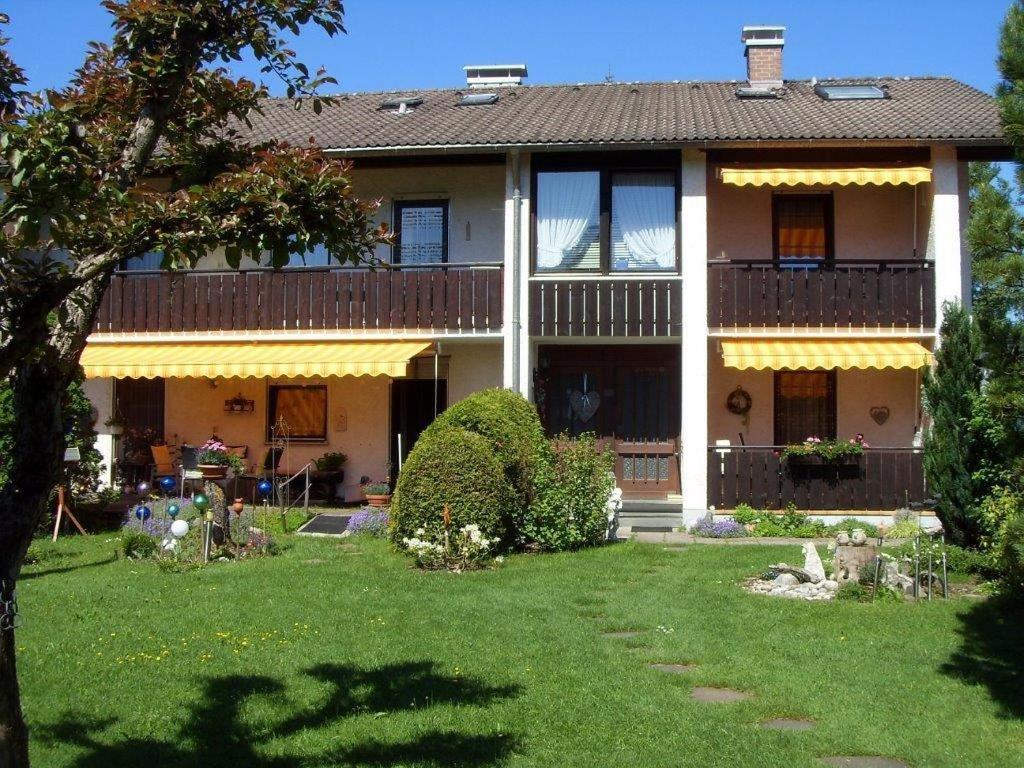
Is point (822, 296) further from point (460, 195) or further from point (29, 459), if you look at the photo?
point (29, 459)

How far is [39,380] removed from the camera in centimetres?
512

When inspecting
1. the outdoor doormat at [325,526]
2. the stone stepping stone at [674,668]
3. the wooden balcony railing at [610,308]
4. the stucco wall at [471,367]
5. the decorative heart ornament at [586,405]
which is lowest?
the stone stepping stone at [674,668]

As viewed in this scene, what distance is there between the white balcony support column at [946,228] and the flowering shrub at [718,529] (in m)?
4.89

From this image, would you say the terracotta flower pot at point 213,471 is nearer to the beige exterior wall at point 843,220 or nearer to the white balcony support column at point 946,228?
the beige exterior wall at point 843,220

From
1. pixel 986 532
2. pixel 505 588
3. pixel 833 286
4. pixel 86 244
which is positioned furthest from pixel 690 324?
pixel 86 244

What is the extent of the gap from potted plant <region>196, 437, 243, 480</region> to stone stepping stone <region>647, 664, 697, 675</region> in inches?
427

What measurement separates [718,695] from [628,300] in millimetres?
10716

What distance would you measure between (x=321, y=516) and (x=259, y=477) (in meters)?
2.34

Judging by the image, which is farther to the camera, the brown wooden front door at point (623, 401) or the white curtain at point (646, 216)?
the brown wooden front door at point (623, 401)

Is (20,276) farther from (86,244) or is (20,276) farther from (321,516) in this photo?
(321,516)

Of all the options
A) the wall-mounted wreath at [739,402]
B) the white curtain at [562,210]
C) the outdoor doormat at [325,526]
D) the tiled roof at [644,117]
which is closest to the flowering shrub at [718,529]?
the wall-mounted wreath at [739,402]

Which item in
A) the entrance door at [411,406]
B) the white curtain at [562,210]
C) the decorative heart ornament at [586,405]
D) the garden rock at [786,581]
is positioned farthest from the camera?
the entrance door at [411,406]

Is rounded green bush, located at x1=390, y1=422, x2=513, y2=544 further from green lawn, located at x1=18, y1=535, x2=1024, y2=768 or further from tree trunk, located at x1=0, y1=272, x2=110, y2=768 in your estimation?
tree trunk, located at x1=0, y1=272, x2=110, y2=768

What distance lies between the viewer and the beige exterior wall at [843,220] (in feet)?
60.8
